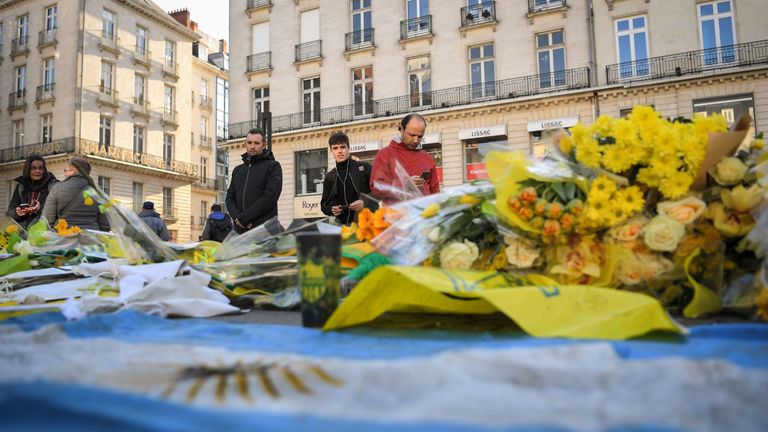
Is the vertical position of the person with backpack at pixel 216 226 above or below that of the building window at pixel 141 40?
below

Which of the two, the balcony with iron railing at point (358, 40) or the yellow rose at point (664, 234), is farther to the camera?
the balcony with iron railing at point (358, 40)

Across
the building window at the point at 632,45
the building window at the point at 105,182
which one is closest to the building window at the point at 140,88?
the building window at the point at 105,182

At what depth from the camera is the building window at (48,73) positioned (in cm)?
2481

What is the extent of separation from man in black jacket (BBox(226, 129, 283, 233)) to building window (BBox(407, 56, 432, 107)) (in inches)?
523

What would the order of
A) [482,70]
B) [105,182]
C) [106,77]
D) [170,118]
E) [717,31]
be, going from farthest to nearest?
[170,118] < [106,77] < [105,182] < [482,70] < [717,31]

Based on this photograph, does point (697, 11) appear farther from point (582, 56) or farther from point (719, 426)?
point (719, 426)

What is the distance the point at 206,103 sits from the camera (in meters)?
34.3

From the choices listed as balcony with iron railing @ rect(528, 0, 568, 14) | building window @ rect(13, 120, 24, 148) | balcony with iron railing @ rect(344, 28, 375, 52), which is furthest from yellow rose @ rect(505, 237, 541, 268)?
building window @ rect(13, 120, 24, 148)

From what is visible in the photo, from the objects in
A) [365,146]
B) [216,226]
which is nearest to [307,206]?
[365,146]

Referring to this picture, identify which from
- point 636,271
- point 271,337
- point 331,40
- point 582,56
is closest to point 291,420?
point 271,337

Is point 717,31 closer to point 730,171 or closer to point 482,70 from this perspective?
point 482,70

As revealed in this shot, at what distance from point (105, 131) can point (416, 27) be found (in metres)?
16.9

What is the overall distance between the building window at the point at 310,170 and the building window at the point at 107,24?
13696mm

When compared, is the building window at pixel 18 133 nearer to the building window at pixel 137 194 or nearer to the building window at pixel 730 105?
the building window at pixel 137 194
